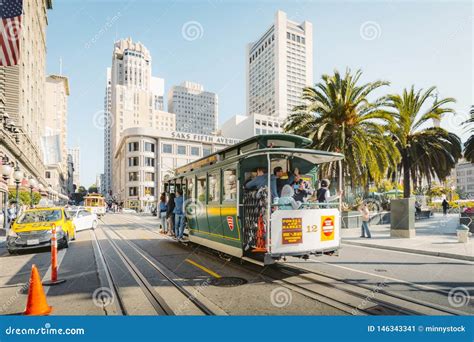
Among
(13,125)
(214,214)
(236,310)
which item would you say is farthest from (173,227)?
(13,125)

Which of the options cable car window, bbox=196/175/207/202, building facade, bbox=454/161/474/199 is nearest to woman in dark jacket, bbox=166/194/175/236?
cable car window, bbox=196/175/207/202

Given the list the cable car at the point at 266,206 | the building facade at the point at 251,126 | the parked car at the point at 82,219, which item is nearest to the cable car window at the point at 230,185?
the cable car at the point at 266,206

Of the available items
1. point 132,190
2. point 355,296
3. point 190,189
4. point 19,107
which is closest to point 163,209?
point 190,189

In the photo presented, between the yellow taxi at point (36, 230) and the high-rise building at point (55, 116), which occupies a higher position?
the high-rise building at point (55, 116)

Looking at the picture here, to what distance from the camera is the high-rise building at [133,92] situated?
4938 inches

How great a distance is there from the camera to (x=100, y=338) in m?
4.46

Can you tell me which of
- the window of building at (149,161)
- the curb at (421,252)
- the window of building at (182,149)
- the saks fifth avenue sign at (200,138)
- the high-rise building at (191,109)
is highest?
the high-rise building at (191,109)

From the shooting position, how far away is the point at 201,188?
10.5m

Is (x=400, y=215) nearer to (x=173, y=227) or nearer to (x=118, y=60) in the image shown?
(x=173, y=227)

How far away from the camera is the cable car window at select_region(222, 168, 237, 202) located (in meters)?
8.00

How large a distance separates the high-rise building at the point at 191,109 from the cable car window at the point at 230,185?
4395 inches

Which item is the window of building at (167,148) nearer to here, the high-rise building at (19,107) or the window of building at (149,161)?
the window of building at (149,161)

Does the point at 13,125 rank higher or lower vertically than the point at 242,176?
higher

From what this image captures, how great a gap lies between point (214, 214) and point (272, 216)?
2903 millimetres
